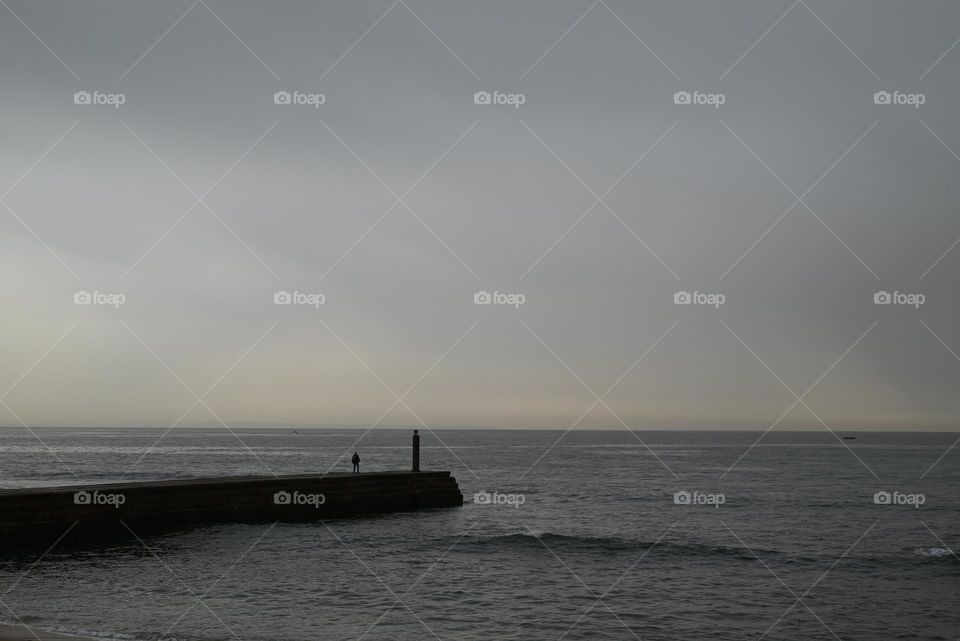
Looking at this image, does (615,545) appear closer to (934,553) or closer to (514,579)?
(514,579)

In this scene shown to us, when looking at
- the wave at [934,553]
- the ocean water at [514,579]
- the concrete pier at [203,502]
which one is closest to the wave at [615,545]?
the ocean water at [514,579]

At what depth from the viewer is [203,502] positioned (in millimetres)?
33094

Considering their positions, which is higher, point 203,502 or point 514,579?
point 203,502

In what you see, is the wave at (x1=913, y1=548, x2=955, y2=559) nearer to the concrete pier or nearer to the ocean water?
the ocean water

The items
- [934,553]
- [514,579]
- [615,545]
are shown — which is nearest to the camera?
[514,579]

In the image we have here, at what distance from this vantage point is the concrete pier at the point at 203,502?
27594mm

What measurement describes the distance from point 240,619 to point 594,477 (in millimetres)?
60599

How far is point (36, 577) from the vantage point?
76.6ft

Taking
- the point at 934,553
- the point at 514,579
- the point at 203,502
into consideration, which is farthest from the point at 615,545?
the point at 203,502

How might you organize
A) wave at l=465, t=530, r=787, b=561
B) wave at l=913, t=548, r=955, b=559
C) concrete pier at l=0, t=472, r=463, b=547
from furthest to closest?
wave at l=913, t=548, r=955, b=559 → wave at l=465, t=530, r=787, b=561 → concrete pier at l=0, t=472, r=463, b=547

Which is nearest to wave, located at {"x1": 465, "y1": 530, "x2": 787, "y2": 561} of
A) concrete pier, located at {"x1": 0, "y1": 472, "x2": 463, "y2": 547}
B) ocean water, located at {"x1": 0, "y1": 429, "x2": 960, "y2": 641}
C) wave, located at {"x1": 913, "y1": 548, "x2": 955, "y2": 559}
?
ocean water, located at {"x1": 0, "y1": 429, "x2": 960, "y2": 641}

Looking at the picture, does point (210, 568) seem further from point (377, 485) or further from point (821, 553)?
point (821, 553)

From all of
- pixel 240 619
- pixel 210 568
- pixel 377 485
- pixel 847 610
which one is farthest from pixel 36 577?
pixel 847 610

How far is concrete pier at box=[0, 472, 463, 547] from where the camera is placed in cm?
2759
